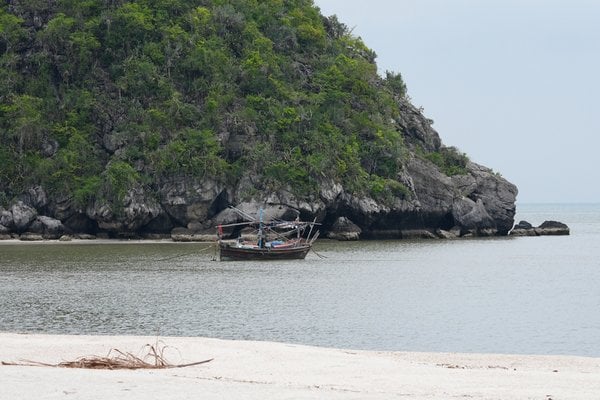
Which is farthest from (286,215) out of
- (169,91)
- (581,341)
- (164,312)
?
(581,341)

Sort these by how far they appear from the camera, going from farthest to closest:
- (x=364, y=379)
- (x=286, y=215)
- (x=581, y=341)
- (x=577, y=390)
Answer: (x=286, y=215)
(x=581, y=341)
(x=364, y=379)
(x=577, y=390)

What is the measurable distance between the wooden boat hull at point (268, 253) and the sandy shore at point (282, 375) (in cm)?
3815

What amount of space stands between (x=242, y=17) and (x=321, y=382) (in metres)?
77.8

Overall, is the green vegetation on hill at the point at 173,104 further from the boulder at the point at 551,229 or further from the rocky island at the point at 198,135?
the boulder at the point at 551,229

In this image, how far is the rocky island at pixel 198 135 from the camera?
76.1 meters

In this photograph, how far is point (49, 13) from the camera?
8950 cm

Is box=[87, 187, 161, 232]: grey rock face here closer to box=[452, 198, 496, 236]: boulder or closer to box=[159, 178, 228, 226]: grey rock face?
box=[159, 178, 228, 226]: grey rock face

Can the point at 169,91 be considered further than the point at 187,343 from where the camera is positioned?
Yes

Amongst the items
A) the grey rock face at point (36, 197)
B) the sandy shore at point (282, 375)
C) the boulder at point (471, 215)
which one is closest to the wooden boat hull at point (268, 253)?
the grey rock face at point (36, 197)

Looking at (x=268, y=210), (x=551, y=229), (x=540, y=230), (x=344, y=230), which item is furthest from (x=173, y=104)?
(x=551, y=229)

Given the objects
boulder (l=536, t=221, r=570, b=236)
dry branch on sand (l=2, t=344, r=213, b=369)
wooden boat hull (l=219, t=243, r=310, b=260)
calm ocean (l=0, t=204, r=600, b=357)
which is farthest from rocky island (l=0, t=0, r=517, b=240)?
dry branch on sand (l=2, t=344, r=213, b=369)

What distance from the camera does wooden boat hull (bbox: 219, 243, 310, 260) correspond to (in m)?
58.5

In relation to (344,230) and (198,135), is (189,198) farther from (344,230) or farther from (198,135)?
(344,230)

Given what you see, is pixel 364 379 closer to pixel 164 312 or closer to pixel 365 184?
pixel 164 312
